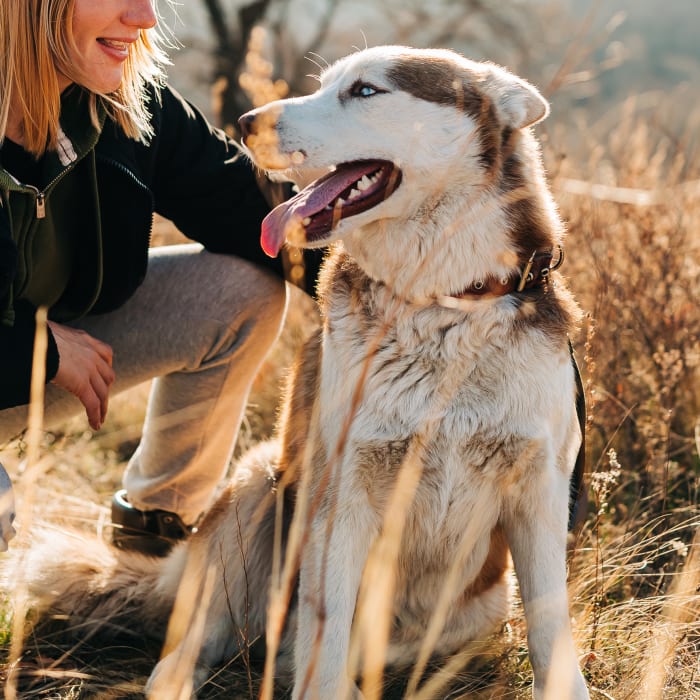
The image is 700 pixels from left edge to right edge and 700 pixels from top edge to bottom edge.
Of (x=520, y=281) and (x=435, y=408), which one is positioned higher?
(x=520, y=281)

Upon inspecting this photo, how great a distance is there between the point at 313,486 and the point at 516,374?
1.71ft

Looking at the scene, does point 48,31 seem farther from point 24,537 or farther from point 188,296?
point 24,537

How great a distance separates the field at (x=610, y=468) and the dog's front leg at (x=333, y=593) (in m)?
0.16

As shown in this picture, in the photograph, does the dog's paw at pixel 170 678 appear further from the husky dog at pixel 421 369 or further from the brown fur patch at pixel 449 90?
the brown fur patch at pixel 449 90

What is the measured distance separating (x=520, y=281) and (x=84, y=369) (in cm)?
111

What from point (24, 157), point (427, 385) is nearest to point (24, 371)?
point (24, 157)

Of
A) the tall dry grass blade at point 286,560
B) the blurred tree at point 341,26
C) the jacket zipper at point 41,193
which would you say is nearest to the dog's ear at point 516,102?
the tall dry grass blade at point 286,560

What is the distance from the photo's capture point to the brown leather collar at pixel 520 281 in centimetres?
198

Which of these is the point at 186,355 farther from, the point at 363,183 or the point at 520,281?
the point at 520,281

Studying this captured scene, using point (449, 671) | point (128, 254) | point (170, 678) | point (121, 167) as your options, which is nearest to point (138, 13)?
point (121, 167)

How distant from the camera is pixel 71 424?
3791 millimetres

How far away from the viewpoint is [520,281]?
1.98m

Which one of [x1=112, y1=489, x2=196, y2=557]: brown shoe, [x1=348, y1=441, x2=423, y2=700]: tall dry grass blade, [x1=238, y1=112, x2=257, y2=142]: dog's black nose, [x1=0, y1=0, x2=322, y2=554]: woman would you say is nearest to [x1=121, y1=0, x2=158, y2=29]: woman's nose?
[x1=0, y1=0, x2=322, y2=554]: woman

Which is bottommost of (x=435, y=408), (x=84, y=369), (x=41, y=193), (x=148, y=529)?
(x=148, y=529)
